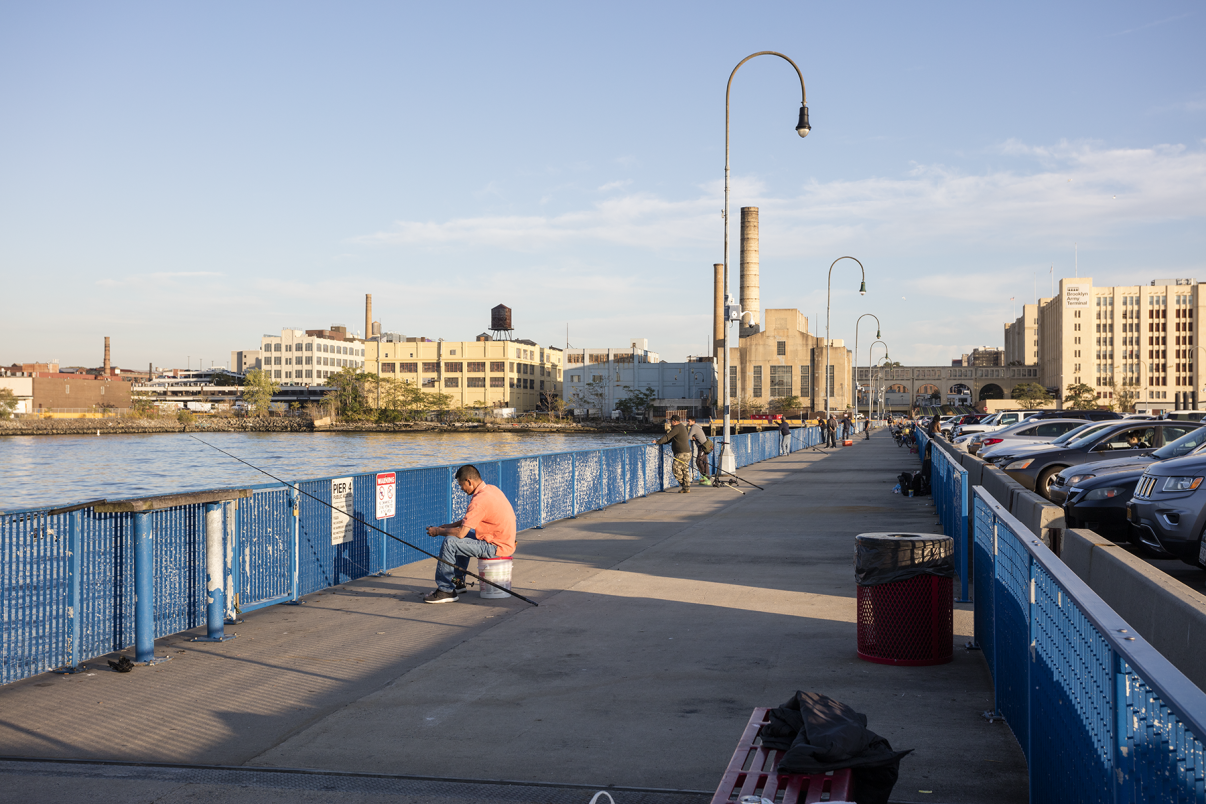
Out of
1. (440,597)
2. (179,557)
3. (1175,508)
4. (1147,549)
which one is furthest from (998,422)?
(179,557)

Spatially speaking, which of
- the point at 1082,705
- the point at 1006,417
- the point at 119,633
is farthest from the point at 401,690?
the point at 1006,417

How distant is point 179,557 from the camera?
849cm

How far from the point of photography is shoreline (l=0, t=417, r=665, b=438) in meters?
143

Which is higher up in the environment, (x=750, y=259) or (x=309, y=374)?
(x=750, y=259)

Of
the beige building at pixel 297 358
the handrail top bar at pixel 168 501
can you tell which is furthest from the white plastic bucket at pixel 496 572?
the beige building at pixel 297 358

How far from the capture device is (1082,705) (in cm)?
367

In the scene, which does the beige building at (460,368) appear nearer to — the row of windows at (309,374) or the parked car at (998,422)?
the row of windows at (309,374)

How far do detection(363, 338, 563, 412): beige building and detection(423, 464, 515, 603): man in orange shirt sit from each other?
15271 cm

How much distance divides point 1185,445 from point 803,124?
16555mm

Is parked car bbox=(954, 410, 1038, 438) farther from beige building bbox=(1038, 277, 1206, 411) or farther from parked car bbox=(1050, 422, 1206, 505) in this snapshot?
beige building bbox=(1038, 277, 1206, 411)

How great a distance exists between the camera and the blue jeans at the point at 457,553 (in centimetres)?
1019

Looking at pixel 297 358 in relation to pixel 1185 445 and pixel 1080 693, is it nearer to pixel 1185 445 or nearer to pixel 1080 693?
pixel 1185 445

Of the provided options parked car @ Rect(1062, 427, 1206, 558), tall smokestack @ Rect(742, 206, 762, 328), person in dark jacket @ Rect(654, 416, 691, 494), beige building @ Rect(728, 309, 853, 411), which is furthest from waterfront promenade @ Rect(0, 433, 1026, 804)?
beige building @ Rect(728, 309, 853, 411)

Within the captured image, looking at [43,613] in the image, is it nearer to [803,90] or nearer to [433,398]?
[803,90]
